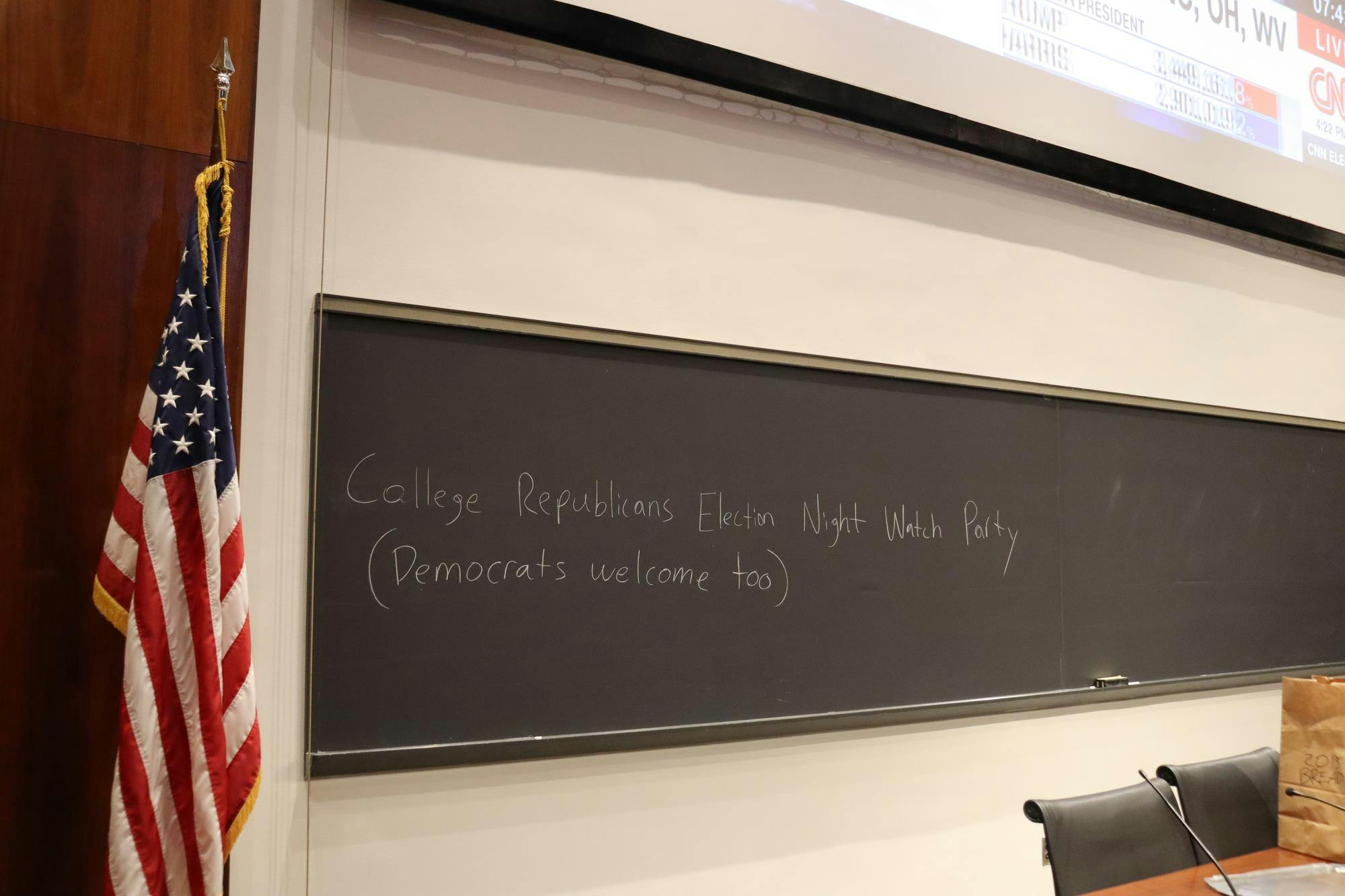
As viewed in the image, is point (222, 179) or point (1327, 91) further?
point (1327, 91)

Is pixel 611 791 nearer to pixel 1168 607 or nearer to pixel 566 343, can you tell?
pixel 566 343

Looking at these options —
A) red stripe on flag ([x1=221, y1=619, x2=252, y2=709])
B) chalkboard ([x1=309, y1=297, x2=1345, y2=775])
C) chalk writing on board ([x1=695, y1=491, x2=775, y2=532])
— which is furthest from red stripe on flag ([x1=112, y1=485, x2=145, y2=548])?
chalk writing on board ([x1=695, y1=491, x2=775, y2=532])

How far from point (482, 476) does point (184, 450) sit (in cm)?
73

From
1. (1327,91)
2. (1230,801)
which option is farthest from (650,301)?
(1327,91)

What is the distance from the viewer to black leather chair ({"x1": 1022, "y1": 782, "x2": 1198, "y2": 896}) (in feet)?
6.69

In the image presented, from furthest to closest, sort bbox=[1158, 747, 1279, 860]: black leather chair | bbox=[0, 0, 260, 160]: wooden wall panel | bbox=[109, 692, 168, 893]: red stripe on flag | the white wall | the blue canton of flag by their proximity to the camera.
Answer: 1. bbox=[1158, 747, 1279, 860]: black leather chair
2. the white wall
3. bbox=[0, 0, 260, 160]: wooden wall panel
4. the blue canton of flag
5. bbox=[109, 692, 168, 893]: red stripe on flag

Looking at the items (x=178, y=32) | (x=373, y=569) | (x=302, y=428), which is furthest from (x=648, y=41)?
(x=373, y=569)

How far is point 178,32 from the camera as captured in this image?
204 cm

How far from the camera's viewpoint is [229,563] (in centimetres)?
180

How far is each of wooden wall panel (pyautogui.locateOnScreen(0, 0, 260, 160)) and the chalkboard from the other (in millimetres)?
513

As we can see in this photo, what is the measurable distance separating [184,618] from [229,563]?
5.1 inches

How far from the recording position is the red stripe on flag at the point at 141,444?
70.7 inches

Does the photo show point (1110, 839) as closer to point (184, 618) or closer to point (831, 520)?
point (831, 520)

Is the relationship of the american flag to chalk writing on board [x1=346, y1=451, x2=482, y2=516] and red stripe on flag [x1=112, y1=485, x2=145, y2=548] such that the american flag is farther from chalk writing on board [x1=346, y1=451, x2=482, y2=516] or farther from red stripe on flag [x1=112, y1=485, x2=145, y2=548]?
chalk writing on board [x1=346, y1=451, x2=482, y2=516]
